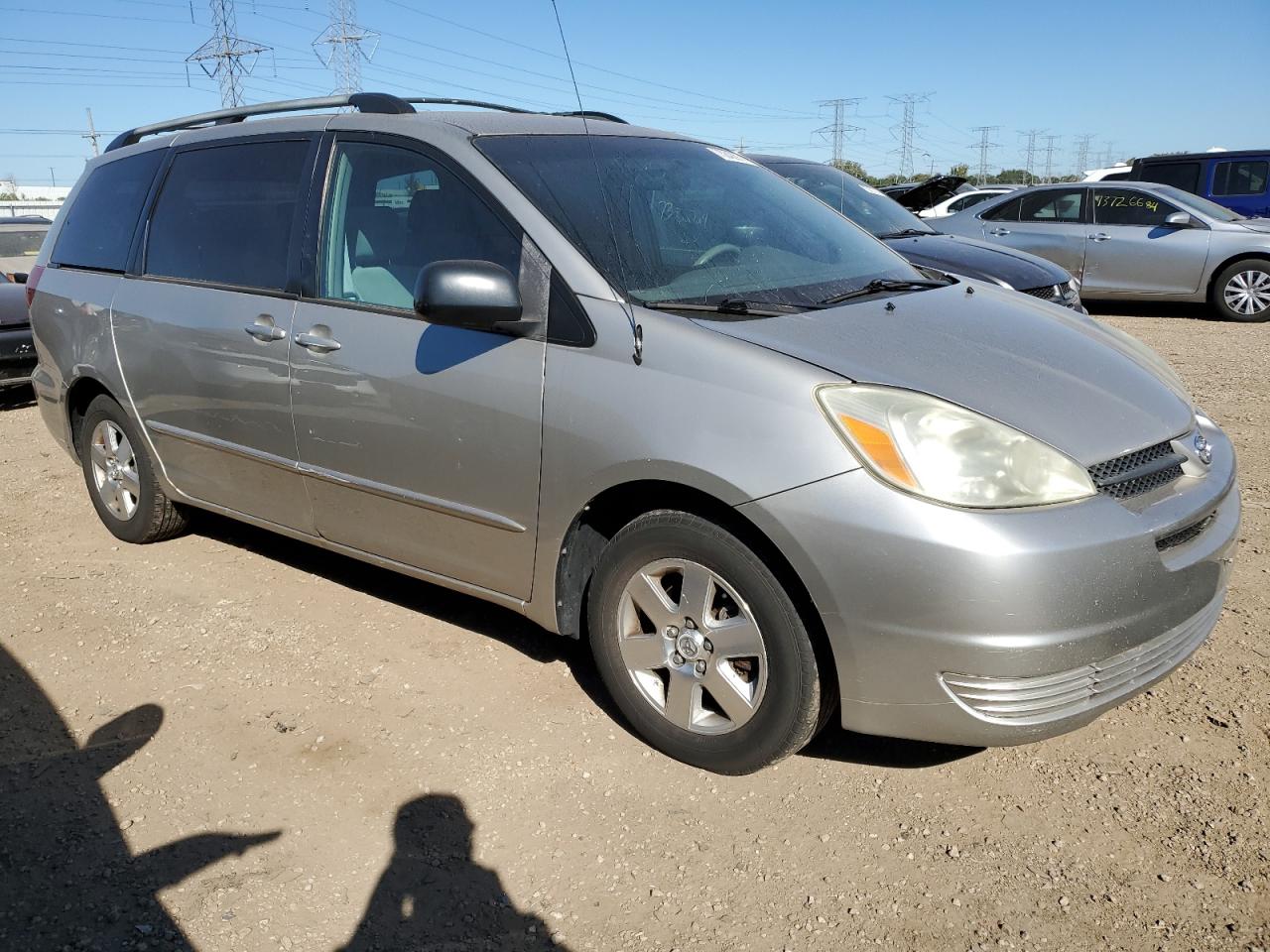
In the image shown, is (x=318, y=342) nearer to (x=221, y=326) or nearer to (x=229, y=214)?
Result: (x=221, y=326)

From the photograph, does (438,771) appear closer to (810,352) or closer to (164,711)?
(164,711)

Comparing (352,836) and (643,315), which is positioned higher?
(643,315)

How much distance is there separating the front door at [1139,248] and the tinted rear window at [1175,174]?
3602 mm

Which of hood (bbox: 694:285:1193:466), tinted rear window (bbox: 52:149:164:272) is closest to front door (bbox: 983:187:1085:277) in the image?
hood (bbox: 694:285:1193:466)

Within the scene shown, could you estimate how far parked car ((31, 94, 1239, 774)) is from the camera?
2520 millimetres

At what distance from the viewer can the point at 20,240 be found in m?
10.5

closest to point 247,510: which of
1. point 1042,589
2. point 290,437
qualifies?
point 290,437

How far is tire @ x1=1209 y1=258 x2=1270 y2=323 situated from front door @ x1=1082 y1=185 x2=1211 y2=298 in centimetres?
26

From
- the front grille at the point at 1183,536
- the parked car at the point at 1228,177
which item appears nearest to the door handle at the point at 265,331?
the front grille at the point at 1183,536

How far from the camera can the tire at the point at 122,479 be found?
4.71 m

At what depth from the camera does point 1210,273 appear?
457 inches

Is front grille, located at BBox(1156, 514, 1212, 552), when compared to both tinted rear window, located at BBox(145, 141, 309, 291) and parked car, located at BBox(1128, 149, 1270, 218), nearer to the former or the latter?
tinted rear window, located at BBox(145, 141, 309, 291)

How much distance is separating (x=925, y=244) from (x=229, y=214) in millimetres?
5285

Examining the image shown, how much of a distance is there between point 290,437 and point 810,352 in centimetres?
198
